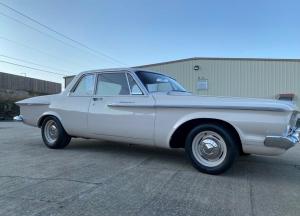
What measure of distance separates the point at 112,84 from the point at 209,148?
230 centimetres

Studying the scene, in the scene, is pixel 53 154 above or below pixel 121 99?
below

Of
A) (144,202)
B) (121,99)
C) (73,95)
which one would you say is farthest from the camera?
(73,95)

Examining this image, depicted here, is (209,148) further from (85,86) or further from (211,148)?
(85,86)

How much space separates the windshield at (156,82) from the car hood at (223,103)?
373 mm

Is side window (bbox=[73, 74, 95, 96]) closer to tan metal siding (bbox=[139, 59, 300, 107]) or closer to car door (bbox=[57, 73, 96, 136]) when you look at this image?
car door (bbox=[57, 73, 96, 136])

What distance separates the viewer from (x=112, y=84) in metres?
6.00

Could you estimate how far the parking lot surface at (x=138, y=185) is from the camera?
Answer: 128 inches

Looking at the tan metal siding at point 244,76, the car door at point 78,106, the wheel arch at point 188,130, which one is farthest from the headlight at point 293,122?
the tan metal siding at point 244,76

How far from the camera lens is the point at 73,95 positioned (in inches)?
257

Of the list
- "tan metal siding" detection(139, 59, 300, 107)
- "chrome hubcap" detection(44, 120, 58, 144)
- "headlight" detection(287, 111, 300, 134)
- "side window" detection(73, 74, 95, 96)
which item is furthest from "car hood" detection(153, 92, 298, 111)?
"tan metal siding" detection(139, 59, 300, 107)

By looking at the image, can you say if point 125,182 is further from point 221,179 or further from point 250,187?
point 250,187

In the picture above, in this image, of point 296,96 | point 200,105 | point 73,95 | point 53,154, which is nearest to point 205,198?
point 200,105

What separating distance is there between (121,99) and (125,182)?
6.06 feet

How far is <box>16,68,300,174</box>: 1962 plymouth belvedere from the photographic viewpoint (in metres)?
4.31
